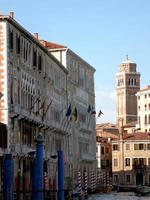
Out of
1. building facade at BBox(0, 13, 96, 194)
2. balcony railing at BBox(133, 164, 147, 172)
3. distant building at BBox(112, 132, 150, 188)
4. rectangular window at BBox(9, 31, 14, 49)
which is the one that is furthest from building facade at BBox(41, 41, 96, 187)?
distant building at BBox(112, 132, 150, 188)

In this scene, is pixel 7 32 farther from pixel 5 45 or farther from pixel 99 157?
pixel 99 157

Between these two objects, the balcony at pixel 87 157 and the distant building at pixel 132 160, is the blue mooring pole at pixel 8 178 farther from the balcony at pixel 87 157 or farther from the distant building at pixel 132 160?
the distant building at pixel 132 160

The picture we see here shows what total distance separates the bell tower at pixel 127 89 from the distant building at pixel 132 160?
5028cm

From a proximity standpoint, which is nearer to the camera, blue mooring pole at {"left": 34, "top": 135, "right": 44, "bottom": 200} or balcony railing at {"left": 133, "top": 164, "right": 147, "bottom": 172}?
blue mooring pole at {"left": 34, "top": 135, "right": 44, "bottom": 200}

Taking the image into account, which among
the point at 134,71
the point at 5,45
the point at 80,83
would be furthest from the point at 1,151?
the point at 134,71

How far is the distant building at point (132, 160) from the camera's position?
3337 inches

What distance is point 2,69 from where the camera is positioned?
34.7 metres

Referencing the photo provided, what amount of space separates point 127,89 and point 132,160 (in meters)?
→ 57.5

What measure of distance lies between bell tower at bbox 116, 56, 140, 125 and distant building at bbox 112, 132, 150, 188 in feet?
165

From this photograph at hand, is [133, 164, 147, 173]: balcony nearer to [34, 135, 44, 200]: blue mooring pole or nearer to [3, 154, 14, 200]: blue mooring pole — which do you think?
[34, 135, 44, 200]: blue mooring pole

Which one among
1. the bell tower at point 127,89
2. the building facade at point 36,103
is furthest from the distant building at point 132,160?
the bell tower at point 127,89

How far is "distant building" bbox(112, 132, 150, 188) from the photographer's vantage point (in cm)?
8475

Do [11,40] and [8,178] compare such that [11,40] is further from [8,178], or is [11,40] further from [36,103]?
[8,178]

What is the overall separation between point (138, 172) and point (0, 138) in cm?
5343
